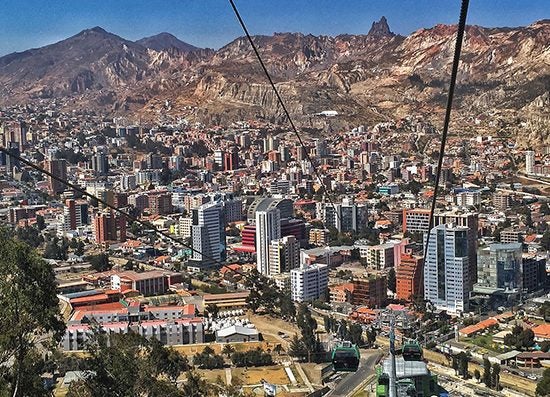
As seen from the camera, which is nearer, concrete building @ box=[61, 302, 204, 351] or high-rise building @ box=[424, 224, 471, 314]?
concrete building @ box=[61, 302, 204, 351]

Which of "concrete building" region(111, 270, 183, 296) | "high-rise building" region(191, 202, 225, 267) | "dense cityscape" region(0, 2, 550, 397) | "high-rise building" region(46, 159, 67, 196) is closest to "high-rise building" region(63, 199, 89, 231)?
"dense cityscape" region(0, 2, 550, 397)

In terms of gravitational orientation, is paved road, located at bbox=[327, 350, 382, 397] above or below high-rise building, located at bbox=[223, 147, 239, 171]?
below

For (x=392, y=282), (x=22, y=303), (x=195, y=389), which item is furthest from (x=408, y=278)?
(x=22, y=303)

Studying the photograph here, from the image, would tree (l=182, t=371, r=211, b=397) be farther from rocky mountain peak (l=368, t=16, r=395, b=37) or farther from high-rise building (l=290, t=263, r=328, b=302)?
rocky mountain peak (l=368, t=16, r=395, b=37)

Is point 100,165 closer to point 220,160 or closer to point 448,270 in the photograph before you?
point 220,160

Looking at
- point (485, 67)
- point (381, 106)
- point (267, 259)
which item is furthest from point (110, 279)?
point (485, 67)
